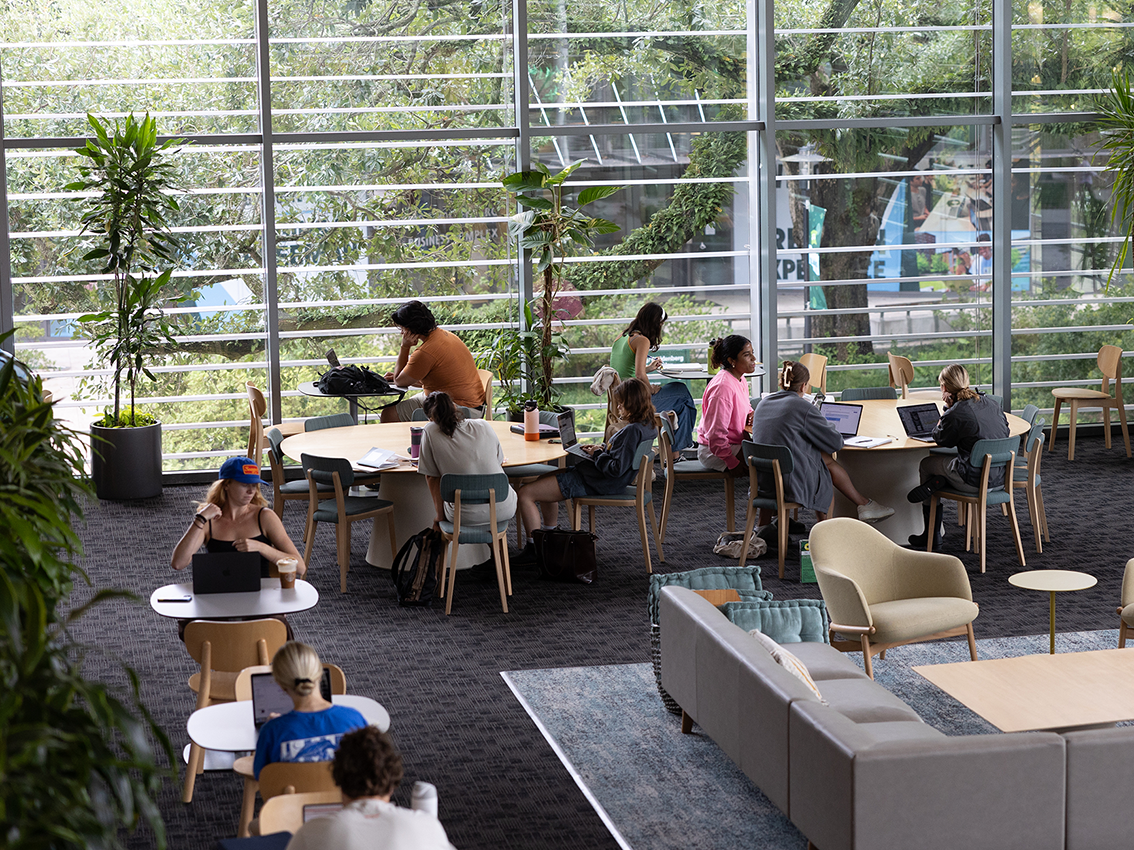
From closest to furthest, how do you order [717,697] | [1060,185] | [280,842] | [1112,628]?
[280,842], [717,697], [1112,628], [1060,185]

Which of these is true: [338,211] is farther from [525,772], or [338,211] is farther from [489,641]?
[525,772]

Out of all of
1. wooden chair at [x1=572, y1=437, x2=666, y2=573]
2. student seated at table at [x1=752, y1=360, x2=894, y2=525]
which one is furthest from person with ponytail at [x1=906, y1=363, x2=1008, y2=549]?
wooden chair at [x1=572, y1=437, x2=666, y2=573]

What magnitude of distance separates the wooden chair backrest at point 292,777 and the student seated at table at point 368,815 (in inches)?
17.2

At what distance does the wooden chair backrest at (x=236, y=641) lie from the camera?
180 inches

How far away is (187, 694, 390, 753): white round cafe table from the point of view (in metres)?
3.81

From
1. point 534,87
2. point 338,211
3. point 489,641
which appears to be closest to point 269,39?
point 338,211

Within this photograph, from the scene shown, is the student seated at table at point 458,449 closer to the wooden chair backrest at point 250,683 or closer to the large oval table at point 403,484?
the large oval table at point 403,484

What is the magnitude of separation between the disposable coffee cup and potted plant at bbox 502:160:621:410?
17.0 ft

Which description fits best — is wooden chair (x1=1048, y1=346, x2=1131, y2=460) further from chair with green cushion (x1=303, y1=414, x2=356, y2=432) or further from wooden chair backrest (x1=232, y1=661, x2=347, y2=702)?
wooden chair backrest (x1=232, y1=661, x2=347, y2=702)

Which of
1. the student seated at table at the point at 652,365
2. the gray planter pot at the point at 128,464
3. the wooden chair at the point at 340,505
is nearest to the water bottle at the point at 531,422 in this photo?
the wooden chair at the point at 340,505

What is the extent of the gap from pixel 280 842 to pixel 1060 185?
409 inches

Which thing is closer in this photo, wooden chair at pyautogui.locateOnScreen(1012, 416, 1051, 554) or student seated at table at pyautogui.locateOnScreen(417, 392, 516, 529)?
student seated at table at pyautogui.locateOnScreen(417, 392, 516, 529)

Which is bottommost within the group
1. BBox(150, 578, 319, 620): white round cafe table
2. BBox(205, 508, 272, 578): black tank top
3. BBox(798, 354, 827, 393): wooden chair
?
BBox(150, 578, 319, 620): white round cafe table

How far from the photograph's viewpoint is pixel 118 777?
7.46 feet
